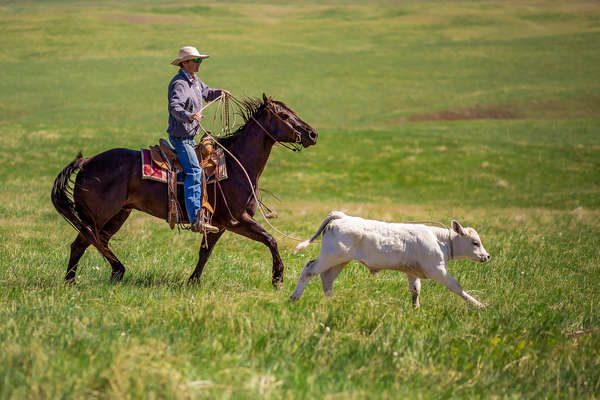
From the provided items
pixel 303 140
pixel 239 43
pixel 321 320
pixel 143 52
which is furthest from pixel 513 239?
pixel 239 43

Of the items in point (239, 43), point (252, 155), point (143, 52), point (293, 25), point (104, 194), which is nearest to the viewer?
point (104, 194)

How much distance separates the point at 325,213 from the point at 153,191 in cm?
1088

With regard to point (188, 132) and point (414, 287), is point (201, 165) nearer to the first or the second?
point (188, 132)

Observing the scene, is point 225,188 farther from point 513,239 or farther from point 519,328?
point 513,239

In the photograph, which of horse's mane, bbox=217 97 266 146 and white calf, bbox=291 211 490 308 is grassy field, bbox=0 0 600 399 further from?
horse's mane, bbox=217 97 266 146

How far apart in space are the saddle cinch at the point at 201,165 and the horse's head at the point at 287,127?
0.85 metres

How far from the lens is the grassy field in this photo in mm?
5000

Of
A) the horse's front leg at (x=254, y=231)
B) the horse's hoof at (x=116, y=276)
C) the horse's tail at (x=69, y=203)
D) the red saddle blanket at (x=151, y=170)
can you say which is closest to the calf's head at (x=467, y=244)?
the horse's front leg at (x=254, y=231)

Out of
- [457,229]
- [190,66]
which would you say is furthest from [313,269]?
[190,66]

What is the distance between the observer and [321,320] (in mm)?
6109

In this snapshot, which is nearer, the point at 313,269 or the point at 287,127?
the point at 313,269

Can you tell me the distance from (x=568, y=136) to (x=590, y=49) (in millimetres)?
32543

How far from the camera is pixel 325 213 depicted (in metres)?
19.0

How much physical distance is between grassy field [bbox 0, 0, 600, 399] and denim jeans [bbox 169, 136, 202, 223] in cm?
103
